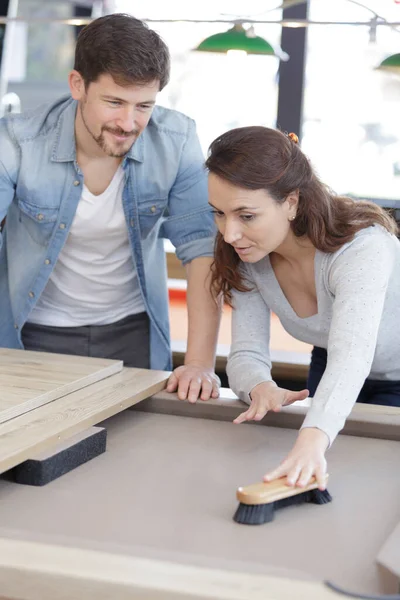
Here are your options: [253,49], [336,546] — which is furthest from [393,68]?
[336,546]

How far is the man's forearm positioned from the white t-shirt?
233 millimetres

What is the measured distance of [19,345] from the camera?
266cm

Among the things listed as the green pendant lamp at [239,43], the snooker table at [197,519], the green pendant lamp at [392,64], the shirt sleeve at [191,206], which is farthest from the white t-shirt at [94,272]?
the green pendant lamp at [392,64]

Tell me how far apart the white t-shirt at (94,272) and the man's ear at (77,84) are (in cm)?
26

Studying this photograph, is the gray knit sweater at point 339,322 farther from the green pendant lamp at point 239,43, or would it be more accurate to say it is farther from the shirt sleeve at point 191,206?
the green pendant lamp at point 239,43

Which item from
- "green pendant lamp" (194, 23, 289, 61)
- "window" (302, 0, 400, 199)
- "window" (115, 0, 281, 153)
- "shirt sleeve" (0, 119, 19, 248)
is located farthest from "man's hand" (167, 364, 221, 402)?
"window" (115, 0, 281, 153)

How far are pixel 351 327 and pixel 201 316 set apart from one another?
0.70 meters

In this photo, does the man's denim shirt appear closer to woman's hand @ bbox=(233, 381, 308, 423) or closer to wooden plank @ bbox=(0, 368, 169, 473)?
wooden plank @ bbox=(0, 368, 169, 473)

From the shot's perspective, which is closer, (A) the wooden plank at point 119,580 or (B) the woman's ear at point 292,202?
(A) the wooden plank at point 119,580

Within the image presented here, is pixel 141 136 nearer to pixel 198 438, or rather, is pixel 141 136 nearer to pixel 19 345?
pixel 19 345

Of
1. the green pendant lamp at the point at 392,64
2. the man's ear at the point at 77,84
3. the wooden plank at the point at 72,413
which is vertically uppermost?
the green pendant lamp at the point at 392,64

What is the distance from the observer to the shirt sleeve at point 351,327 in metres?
1.69

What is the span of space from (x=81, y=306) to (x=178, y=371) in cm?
57

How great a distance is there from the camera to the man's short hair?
2.17 metres
